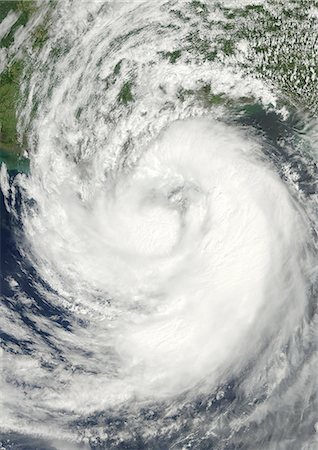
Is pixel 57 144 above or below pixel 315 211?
above

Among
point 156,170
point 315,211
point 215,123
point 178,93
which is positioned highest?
point 178,93

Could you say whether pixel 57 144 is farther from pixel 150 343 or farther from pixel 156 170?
pixel 150 343

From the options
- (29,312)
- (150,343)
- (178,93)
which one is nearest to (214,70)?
(178,93)

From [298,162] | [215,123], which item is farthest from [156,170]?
[298,162]

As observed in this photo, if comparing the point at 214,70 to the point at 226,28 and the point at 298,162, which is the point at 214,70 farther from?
the point at 298,162

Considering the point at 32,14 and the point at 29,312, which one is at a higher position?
the point at 32,14

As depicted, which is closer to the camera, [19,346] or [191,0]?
[191,0]
